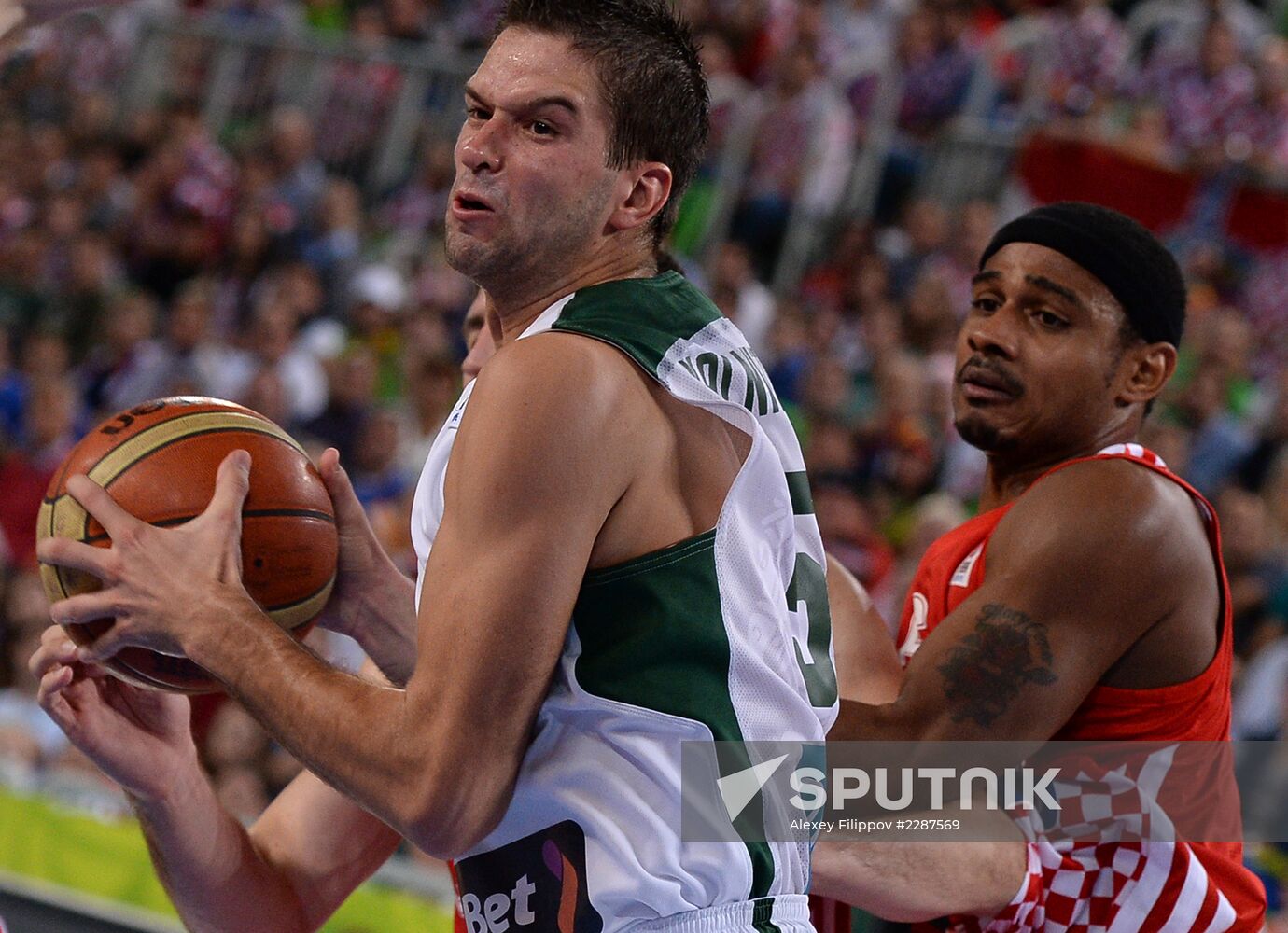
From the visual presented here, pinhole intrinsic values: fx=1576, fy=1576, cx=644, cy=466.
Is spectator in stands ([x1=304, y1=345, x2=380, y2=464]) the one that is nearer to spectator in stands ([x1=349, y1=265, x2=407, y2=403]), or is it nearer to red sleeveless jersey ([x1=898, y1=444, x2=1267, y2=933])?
spectator in stands ([x1=349, y1=265, x2=407, y2=403])

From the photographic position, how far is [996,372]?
3.51 metres

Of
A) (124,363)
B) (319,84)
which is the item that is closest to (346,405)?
(124,363)

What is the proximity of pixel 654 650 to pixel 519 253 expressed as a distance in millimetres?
681

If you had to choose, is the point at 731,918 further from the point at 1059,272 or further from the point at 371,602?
the point at 1059,272

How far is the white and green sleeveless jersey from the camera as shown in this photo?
7.71 feet

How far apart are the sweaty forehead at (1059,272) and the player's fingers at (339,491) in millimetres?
1619

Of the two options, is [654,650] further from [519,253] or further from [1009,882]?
[1009,882]

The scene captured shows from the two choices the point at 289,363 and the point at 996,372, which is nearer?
the point at 996,372

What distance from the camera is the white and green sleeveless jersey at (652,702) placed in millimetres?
2350

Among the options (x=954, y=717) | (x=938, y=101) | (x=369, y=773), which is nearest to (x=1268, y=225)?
(x=938, y=101)

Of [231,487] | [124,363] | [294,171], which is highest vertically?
[231,487]

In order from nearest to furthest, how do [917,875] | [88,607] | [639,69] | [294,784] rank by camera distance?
[88,607] < [639,69] < [917,875] < [294,784]

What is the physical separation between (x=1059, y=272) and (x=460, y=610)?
1841mm

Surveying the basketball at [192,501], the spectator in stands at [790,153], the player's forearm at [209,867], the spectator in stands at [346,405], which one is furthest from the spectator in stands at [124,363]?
the basketball at [192,501]
